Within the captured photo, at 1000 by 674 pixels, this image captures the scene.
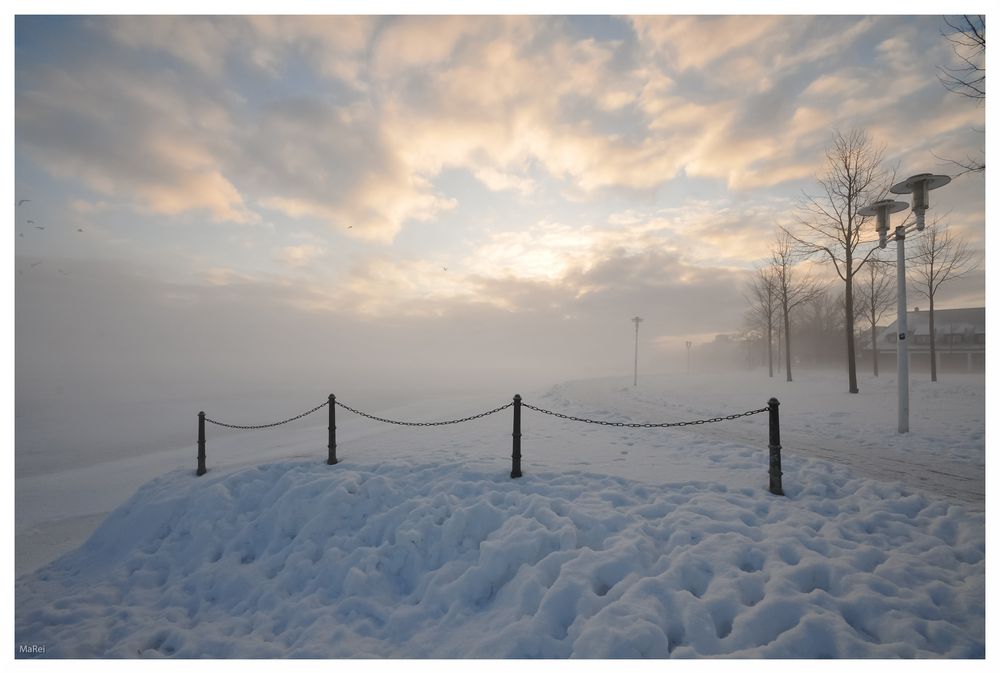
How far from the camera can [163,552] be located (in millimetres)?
6141

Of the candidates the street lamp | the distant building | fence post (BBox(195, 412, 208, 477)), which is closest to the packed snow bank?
fence post (BBox(195, 412, 208, 477))

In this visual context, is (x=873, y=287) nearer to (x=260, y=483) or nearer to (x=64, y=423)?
(x=260, y=483)

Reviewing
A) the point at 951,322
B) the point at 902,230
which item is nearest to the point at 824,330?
the point at 951,322

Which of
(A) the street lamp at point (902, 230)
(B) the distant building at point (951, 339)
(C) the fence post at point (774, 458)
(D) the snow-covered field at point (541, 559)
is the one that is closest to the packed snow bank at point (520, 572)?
(D) the snow-covered field at point (541, 559)

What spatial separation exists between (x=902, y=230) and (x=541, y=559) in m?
11.7

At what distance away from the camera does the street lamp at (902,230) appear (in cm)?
884

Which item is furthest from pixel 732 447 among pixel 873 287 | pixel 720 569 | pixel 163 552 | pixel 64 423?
pixel 64 423

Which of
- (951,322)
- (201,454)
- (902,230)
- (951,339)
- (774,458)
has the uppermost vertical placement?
(902,230)

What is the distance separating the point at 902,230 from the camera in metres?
9.65

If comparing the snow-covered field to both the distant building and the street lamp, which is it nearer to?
the street lamp

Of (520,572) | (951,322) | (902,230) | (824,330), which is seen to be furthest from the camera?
(824,330)

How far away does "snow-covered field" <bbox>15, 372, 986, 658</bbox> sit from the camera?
3.53m

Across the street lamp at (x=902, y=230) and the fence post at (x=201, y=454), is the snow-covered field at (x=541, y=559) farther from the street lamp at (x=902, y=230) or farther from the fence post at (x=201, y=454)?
the street lamp at (x=902, y=230)

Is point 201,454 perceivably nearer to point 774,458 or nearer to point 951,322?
point 774,458
